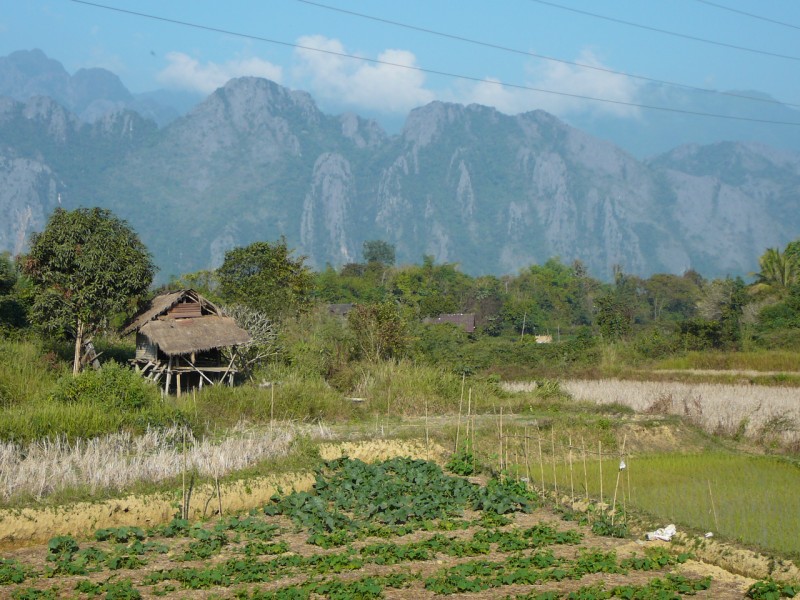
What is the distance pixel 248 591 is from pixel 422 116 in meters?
162

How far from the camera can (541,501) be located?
38.4ft

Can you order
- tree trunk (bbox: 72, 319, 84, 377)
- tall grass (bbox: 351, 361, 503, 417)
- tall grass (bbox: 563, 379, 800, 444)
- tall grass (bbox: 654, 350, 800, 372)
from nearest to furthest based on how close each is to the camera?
tall grass (bbox: 563, 379, 800, 444) → tall grass (bbox: 351, 361, 503, 417) → tree trunk (bbox: 72, 319, 84, 377) → tall grass (bbox: 654, 350, 800, 372)

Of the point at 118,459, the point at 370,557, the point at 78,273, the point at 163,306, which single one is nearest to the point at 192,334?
the point at 163,306

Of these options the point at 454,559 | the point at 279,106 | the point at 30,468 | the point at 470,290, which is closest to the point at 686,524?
the point at 454,559

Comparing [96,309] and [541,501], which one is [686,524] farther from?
[96,309]

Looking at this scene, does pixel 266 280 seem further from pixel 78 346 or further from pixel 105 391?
pixel 105 391

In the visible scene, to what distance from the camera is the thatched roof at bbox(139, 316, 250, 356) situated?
65.1ft

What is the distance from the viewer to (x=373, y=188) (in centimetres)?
14975

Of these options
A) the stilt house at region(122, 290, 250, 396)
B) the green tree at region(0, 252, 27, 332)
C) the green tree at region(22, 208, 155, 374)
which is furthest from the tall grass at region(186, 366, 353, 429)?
the green tree at region(0, 252, 27, 332)

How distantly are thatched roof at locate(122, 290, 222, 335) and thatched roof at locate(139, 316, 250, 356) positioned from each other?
19 cm

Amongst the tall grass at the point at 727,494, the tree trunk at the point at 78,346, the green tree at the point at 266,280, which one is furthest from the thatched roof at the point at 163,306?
the tall grass at the point at 727,494

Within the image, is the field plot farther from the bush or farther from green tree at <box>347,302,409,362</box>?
green tree at <box>347,302,409,362</box>

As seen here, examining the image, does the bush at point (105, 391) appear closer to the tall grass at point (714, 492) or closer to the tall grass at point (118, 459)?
the tall grass at point (118, 459)

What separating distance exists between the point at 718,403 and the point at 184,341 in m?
11.9
